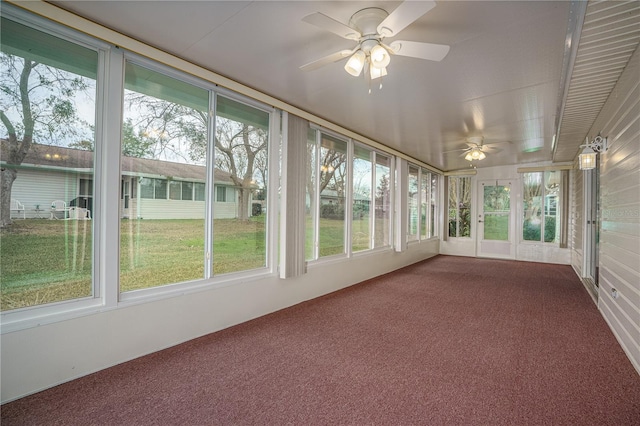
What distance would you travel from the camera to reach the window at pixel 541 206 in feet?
24.3

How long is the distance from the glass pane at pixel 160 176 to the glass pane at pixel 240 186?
7.8 inches

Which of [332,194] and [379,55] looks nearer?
[379,55]

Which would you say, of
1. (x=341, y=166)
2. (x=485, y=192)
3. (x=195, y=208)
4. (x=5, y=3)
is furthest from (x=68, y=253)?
(x=485, y=192)

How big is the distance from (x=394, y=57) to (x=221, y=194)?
2.16 meters

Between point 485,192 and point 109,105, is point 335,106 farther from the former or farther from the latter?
point 485,192

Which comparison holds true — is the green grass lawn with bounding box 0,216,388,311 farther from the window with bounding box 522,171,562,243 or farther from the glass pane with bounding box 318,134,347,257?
the window with bounding box 522,171,562,243

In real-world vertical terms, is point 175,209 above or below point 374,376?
above

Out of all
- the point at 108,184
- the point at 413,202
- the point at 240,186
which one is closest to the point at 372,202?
the point at 413,202

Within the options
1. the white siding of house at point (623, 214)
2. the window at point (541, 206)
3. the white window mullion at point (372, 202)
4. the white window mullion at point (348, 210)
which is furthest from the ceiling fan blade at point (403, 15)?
the window at point (541, 206)

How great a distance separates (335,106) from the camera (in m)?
3.78

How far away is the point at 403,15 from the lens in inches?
69.8

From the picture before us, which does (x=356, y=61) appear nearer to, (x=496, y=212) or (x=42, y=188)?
(x=42, y=188)

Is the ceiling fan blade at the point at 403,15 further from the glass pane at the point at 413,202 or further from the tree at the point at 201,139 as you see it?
the glass pane at the point at 413,202

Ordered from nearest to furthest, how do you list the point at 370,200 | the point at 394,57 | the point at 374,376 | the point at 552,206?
the point at 374,376, the point at 394,57, the point at 370,200, the point at 552,206
